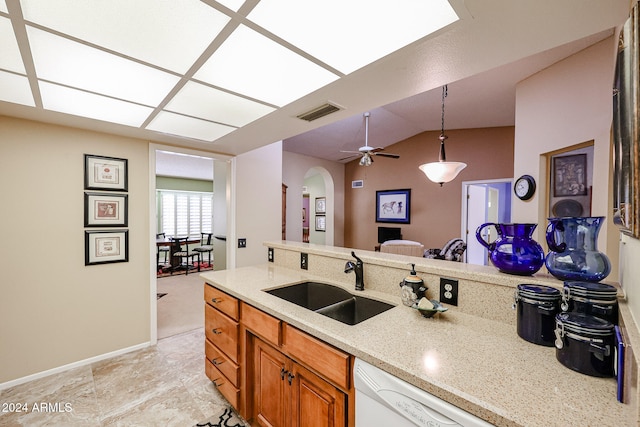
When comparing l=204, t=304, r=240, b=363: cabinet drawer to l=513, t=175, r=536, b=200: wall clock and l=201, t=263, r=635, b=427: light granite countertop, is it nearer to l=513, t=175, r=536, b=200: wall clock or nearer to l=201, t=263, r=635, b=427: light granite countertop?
l=201, t=263, r=635, b=427: light granite countertop

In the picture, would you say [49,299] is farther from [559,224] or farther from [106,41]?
[559,224]

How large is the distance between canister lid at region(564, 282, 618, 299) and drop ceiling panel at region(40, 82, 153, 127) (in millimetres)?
2490

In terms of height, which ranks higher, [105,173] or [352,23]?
[352,23]

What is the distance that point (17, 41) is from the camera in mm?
1159

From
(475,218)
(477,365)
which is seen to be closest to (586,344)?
(477,365)

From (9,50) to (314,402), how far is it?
2095 mm

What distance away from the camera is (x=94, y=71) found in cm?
141

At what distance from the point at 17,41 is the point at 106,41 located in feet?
1.26

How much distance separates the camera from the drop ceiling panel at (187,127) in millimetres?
2074

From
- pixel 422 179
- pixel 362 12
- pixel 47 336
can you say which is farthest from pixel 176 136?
pixel 422 179

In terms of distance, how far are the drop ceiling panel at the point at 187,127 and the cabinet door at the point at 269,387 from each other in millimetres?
1706

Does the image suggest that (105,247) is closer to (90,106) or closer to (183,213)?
(90,106)

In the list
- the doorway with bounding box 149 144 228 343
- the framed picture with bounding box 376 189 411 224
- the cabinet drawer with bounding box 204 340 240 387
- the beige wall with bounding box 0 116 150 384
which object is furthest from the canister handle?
the framed picture with bounding box 376 189 411 224

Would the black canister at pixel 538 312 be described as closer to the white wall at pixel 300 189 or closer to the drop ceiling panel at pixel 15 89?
the drop ceiling panel at pixel 15 89
